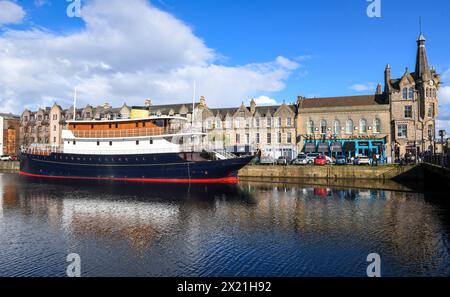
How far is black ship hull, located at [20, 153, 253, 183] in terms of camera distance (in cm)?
4044

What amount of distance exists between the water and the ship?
10.7m

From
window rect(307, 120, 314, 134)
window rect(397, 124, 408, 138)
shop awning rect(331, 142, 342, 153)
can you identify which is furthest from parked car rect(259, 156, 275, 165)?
window rect(397, 124, 408, 138)

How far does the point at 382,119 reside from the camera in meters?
56.5

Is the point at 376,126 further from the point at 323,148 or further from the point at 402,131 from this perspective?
the point at 323,148

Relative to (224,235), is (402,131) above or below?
above

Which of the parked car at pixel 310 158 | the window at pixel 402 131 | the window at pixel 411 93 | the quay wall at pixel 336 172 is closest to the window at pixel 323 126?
the parked car at pixel 310 158

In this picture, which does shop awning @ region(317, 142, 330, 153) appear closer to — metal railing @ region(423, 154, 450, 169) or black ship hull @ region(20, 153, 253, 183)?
metal railing @ region(423, 154, 450, 169)

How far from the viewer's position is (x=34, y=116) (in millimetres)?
81875

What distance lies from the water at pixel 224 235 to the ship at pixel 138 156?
1070 centimetres

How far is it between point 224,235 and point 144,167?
27.2m

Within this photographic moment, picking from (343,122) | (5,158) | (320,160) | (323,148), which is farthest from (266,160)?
(5,158)

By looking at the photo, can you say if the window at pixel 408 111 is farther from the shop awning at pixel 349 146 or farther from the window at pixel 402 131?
the shop awning at pixel 349 146
